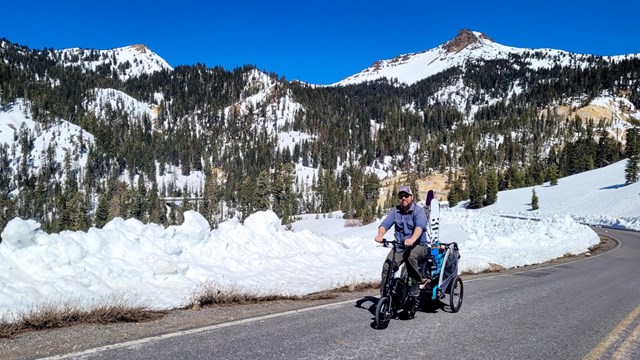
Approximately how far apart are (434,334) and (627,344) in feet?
8.75

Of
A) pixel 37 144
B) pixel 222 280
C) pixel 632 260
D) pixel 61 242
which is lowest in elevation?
pixel 632 260

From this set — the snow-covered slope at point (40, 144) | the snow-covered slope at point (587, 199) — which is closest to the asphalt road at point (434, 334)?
the snow-covered slope at point (587, 199)

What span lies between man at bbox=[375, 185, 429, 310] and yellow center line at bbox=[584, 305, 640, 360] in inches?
97.0

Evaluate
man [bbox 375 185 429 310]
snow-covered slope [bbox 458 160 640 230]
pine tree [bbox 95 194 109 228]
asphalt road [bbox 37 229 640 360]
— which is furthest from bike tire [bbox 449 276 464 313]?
pine tree [bbox 95 194 109 228]

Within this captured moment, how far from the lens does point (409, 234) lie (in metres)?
7.36

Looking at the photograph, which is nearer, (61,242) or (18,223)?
(18,223)

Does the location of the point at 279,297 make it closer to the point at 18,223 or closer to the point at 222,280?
the point at 222,280

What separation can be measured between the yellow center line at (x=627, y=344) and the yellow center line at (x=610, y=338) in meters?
0.14

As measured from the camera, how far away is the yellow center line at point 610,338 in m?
5.74

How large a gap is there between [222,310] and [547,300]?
22.0 feet

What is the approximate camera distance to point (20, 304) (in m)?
6.23

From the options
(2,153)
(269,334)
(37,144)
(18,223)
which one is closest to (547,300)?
(269,334)

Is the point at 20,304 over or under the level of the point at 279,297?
over

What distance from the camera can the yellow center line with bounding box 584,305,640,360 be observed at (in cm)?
574
